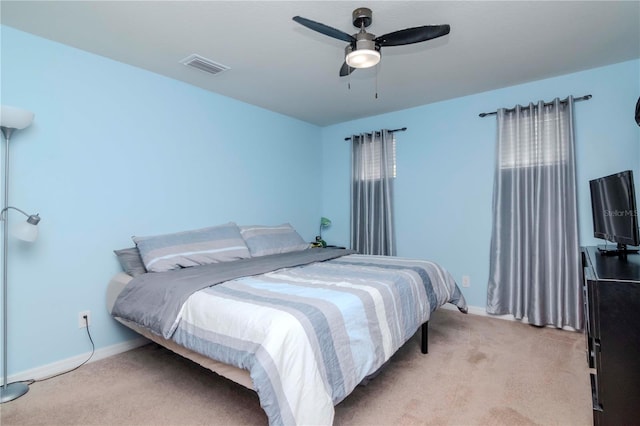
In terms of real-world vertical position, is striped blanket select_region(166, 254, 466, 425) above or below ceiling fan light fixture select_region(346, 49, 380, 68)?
below

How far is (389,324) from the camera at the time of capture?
6.08 ft

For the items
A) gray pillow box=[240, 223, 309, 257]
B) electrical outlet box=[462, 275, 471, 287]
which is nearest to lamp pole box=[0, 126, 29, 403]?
gray pillow box=[240, 223, 309, 257]

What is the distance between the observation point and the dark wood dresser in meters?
1.36

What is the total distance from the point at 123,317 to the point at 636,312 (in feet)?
9.08

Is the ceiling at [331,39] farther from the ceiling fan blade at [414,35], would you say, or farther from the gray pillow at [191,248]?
the gray pillow at [191,248]

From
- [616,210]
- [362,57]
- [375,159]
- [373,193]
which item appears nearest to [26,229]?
[362,57]

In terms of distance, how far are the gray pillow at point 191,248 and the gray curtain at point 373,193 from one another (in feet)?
5.52

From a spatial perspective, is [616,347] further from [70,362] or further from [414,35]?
[70,362]

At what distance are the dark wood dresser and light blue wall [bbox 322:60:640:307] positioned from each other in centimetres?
188

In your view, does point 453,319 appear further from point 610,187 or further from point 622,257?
point 610,187

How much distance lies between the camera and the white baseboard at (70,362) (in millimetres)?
2123

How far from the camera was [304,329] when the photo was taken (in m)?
→ 1.38

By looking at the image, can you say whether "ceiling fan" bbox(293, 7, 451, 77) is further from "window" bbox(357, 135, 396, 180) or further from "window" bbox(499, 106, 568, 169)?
"window" bbox(357, 135, 396, 180)

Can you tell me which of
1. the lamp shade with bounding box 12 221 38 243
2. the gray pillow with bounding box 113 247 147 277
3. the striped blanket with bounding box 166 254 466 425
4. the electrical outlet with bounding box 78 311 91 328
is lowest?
the electrical outlet with bounding box 78 311 91 328
